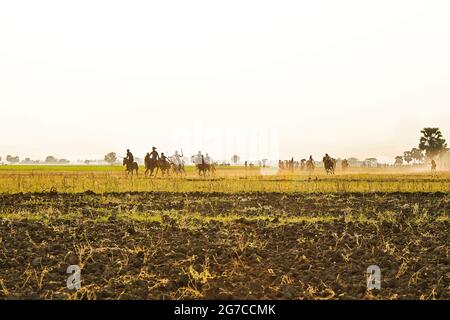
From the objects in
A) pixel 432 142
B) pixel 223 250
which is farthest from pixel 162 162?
pixel 432 142

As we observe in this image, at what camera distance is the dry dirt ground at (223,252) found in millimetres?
8688

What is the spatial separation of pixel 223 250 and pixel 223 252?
180 millimetres

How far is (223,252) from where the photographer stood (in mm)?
10945

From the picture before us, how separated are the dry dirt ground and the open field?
0.03m

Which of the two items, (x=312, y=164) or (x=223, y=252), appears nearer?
(x=223, y=252)

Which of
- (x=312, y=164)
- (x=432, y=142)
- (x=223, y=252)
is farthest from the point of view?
(x=432, y=142)

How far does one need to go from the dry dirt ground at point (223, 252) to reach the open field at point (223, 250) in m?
0.03

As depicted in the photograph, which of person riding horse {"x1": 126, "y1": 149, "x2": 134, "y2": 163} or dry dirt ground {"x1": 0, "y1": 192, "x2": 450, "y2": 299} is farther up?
person riding horse {"x1": 126, "y1": 149, "x2": 134, "y2": 163}

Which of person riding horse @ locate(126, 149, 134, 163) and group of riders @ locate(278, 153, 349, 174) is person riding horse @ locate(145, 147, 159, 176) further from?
group of riders @ locate(278, 153, 349, 174)

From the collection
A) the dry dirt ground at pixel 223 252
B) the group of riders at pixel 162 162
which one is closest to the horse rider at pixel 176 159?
the group of riders at pixel 162 162

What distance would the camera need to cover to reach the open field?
871 centimetres

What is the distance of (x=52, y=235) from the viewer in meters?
13.2

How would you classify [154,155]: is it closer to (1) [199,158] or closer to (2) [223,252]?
(1) [199,158]

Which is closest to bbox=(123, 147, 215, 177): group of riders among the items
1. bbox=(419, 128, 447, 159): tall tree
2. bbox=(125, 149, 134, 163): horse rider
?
bbox=(125, 149, 134, 163): horse rider
